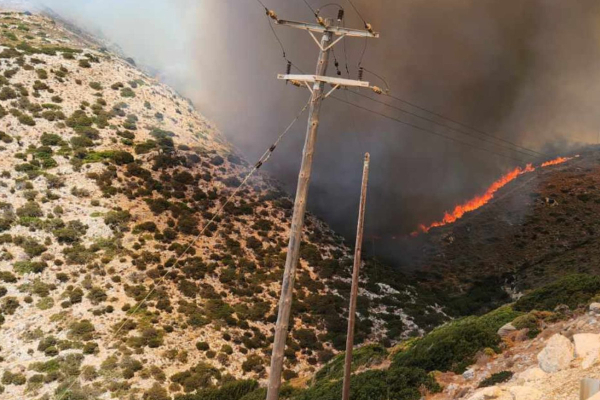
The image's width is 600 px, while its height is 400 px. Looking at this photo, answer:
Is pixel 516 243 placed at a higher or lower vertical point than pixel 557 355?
higher

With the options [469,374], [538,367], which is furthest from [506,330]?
[538,367]

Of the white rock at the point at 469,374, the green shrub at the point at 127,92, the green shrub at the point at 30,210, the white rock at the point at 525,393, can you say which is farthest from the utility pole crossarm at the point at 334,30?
the green shrub at the point at 127,92

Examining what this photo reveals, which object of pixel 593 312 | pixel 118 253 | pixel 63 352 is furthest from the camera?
pixel 118 253

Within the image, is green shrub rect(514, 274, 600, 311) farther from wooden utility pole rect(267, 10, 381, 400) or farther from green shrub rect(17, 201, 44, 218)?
green shrub rect(17, 201, 44, 218)

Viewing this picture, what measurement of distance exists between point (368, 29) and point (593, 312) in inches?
554

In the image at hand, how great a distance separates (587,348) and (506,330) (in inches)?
317

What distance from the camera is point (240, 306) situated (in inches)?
1726

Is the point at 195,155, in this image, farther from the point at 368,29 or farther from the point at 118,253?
the point at 368,29

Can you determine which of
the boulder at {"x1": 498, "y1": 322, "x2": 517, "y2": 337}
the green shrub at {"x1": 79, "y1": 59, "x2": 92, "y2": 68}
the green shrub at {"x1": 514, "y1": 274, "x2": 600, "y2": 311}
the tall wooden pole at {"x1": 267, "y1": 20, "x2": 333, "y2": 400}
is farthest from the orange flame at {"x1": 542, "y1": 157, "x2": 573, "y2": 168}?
the tall wooden pole at {"x1": 267, "y1": 20, "x2": 333, "y2": 400}

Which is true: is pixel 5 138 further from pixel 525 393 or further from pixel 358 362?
pixel 525 393

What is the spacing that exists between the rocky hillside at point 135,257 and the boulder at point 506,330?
16.3 meters

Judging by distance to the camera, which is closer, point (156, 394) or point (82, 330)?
point (156, 394)

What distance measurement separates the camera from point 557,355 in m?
15.8

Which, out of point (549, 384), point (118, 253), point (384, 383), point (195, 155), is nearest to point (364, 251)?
point (195, 155)
